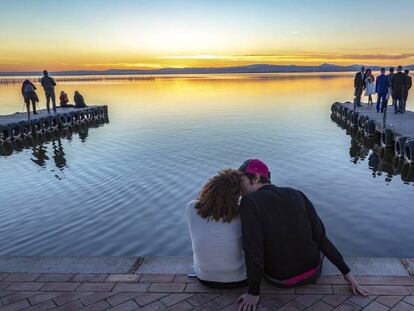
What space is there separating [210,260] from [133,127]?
20.0 m

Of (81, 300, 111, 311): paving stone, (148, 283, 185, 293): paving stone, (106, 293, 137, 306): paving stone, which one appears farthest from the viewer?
(148, 283, 185, 293): paving stone

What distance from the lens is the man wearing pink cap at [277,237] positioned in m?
3.60

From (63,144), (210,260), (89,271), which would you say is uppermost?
(210,260)

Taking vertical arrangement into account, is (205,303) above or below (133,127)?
above

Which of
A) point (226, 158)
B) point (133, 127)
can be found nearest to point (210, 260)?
point (226, 158)

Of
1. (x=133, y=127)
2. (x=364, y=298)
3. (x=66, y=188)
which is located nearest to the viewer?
(x=364, y=298)

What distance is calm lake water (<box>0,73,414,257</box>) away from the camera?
739cm

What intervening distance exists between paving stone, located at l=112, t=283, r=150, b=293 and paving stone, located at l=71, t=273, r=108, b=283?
27cm

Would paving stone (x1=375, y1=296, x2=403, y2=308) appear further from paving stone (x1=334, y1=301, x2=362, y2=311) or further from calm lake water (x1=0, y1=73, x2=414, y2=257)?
calm lake water (x1=0, y1=73, x2=414, y2=257)

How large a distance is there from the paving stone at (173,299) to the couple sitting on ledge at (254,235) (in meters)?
0.28

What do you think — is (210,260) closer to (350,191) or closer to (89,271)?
(89,271)

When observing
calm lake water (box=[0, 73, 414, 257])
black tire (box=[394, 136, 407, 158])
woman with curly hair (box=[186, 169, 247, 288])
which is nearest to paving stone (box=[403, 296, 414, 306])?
woman with curly hair (box=[186, 169, 247, 288])

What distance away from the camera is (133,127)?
23.1 m

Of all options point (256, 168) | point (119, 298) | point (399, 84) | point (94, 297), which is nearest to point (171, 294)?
point (119, 298)
